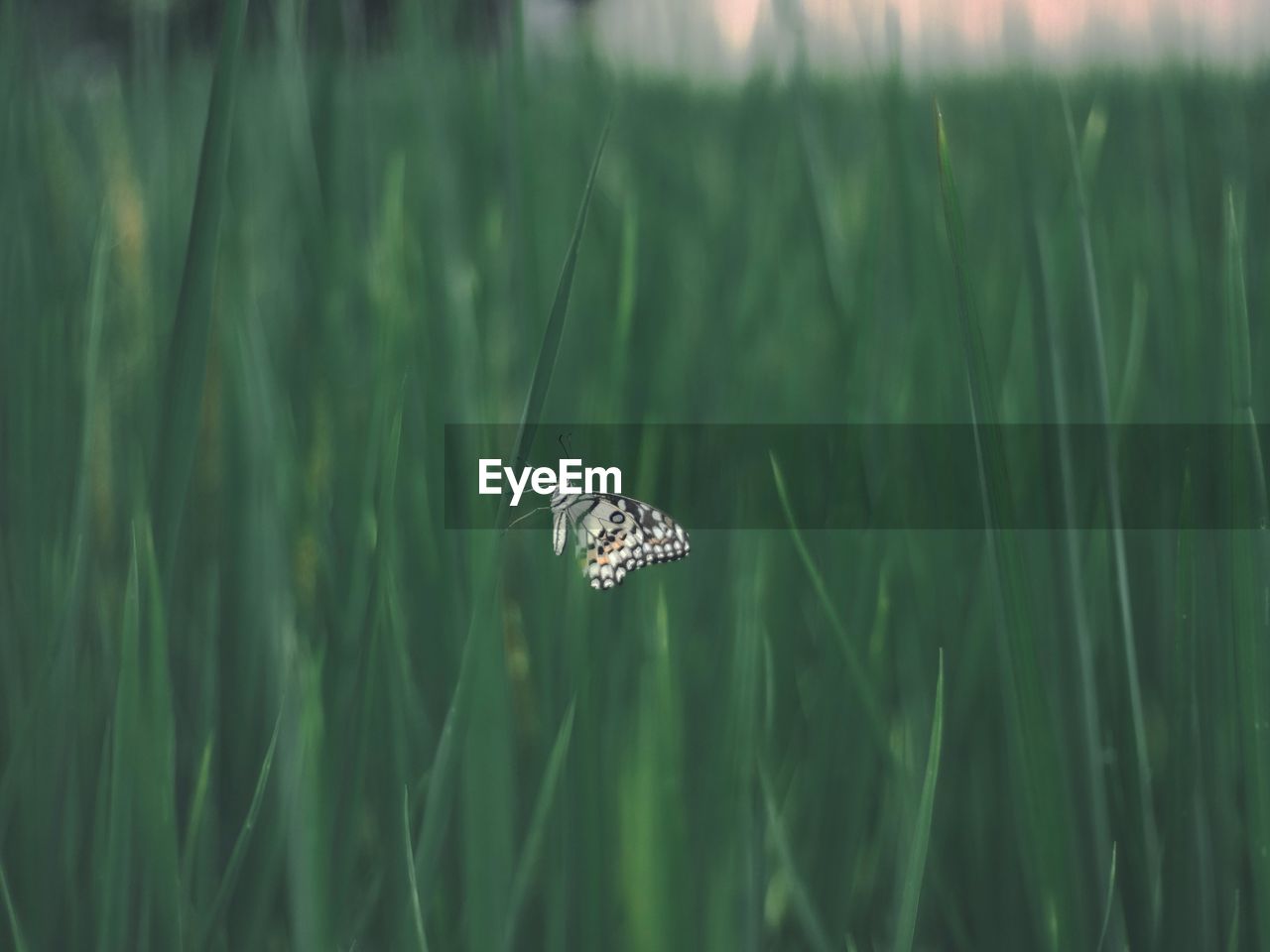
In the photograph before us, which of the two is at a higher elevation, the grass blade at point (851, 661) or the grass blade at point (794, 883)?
the grass blade at point (851, 661)

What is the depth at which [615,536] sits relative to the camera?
333mm

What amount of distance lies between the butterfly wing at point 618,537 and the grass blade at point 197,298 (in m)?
0.10

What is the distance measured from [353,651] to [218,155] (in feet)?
0.44

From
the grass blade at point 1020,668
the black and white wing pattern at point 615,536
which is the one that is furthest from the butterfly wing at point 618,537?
the grass blade at point 1020,668

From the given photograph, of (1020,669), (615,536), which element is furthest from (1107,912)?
(615,536)

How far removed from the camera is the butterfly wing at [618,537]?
320mm

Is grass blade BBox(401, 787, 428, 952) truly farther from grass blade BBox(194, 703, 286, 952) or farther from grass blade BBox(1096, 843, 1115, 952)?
grass blade BBox(1096, 843, 1115, 952)

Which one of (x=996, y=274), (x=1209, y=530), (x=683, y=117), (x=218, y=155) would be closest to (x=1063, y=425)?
(x=1209, y=530)

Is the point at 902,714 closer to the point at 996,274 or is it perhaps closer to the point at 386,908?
the point at 386,908

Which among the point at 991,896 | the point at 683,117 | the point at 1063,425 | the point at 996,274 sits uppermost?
the point at 683,117

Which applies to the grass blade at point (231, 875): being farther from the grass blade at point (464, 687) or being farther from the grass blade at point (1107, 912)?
the grass blade at point (1107, 912)

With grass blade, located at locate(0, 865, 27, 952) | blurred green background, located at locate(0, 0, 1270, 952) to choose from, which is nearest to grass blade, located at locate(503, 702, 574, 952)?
blurred green background, located at locate(0, 0, 1270, 952)

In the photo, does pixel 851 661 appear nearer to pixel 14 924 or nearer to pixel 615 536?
pixel 615 536

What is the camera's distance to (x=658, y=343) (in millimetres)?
470
